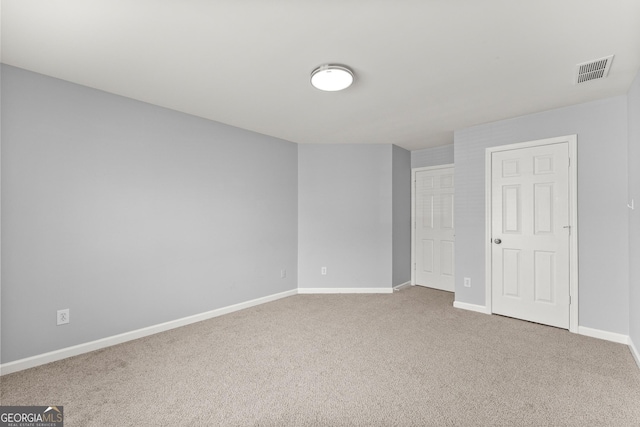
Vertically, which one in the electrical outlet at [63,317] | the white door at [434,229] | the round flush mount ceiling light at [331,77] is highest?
the round flush mount ceiling light at [331,77]

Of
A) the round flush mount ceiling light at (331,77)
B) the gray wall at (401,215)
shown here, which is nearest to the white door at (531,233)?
the gray wall at (401,215)

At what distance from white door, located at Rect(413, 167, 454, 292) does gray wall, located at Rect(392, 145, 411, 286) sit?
5.8 inches

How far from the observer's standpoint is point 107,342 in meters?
2.80

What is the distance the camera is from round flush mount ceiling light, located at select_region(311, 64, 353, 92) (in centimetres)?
231

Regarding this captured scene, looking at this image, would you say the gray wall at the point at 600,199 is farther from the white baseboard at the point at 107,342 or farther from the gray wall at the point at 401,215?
the white baseboard at the point at 107,342

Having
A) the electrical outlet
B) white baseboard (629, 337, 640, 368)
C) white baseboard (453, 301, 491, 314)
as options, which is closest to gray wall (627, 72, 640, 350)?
white baseboard (629, 337, 640, 368)

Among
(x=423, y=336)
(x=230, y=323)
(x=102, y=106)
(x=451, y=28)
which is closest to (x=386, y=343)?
(x=423, y=336)

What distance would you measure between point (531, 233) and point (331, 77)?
2879 millimetres

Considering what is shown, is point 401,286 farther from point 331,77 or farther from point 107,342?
point 107,342

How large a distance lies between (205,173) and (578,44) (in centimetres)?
360

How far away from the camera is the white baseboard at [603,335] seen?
2828 millimetres

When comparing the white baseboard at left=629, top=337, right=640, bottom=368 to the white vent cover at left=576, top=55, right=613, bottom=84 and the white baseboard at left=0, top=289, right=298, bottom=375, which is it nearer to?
the white vent cover at left=576, top=55, right=613, bottom=84
